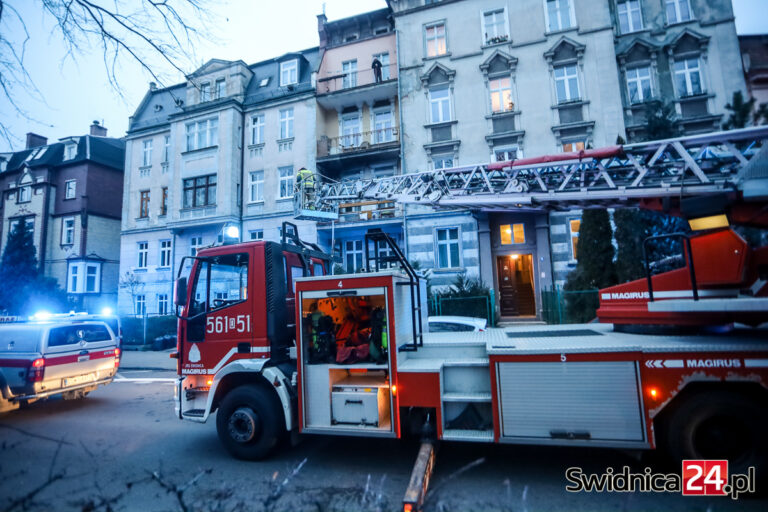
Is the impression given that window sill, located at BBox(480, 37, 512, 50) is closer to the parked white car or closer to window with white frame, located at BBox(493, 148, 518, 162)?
window with white frame, located at BBox(493, 148, 518, 162)

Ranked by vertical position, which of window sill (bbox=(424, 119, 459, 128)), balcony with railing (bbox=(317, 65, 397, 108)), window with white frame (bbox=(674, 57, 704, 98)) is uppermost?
balcony with railing (bbox=(317, 65, 397, 108))

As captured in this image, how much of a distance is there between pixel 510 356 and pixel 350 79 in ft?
67.3

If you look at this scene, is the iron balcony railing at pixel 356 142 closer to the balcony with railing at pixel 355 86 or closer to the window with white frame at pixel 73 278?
the balcony with railing at pixel 355 86

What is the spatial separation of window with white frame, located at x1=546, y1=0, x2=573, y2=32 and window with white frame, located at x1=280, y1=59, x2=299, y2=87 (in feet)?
45.6

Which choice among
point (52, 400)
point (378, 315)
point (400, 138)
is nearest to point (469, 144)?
point (400, 138)

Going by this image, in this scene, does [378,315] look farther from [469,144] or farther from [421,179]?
[469,144]

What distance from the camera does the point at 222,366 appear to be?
202 inches

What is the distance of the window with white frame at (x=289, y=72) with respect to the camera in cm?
2167

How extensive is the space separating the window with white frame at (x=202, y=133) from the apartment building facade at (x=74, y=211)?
10.1 m

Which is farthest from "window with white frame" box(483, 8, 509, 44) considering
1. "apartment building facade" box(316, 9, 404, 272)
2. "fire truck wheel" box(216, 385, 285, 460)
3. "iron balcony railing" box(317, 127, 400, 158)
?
"fire truck wheel" box(216, 385, 285, 460)

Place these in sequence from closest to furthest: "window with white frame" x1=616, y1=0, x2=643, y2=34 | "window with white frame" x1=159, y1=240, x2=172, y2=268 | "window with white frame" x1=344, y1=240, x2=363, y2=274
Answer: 1. "window with white frame" x1=616, y1=0, x2=643, y2=34
2. "window with white frame" x1=344, y1=240, x2=363, y2=274
3. "window with white frame" x1=159, y1=240, x2=172, y2=268

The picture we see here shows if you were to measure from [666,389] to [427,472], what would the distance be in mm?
2606

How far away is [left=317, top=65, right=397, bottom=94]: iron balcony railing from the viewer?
65.1 ft

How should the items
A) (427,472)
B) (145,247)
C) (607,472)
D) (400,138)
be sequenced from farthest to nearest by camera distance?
(145,247), (400,138), (607,472), (427,472)
